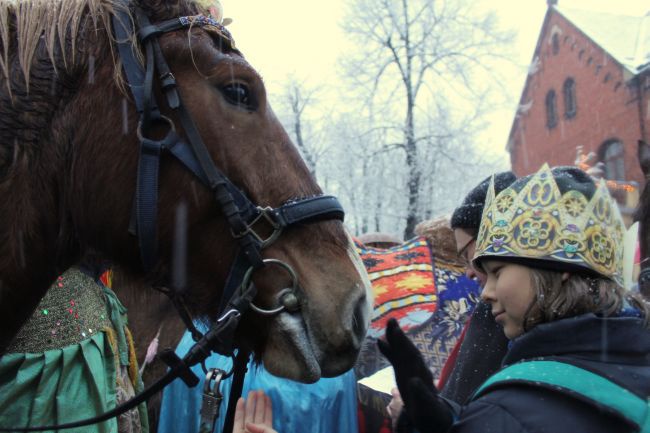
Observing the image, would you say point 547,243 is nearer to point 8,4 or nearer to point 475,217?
point 475,217

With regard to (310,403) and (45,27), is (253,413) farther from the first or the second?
(45,27)

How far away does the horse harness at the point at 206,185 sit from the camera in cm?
152

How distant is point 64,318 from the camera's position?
224cm

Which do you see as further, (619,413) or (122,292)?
(122,292)

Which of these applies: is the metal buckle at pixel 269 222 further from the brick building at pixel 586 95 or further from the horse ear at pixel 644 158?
the brick building at pixel 586 95

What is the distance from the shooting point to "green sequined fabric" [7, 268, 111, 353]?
212 cm

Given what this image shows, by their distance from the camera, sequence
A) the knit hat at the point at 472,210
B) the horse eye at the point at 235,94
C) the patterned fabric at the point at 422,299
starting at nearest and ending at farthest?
the horse eye at the point at 235,94 → the knit hat at the point at 472,210 → the patterned fabric at the point at 422,299

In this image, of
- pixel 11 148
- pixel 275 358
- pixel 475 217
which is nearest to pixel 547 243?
pixel 275 358

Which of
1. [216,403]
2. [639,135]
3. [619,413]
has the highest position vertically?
[639,135]

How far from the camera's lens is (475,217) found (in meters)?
2.54

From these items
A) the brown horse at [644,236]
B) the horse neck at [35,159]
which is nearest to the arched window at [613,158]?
the brown horse at [644,236]

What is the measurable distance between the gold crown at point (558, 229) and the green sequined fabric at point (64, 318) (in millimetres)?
1765

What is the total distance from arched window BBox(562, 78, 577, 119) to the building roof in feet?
6.07

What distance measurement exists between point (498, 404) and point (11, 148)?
60.0 inches
